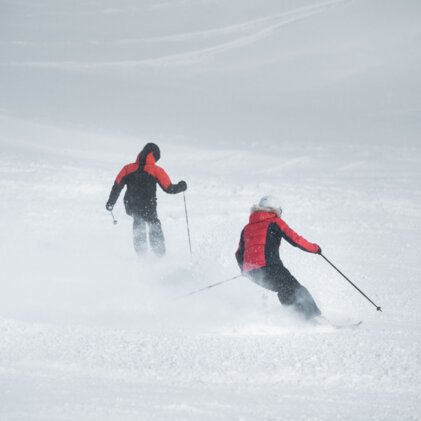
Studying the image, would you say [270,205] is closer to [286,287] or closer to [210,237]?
[286,287]

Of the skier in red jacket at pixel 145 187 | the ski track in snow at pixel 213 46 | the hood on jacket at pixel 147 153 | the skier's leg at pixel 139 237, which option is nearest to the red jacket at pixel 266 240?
the skier in red jacket at pixel 145 187

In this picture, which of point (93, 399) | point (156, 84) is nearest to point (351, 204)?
point (93, 399)

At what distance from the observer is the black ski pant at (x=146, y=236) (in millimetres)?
7523

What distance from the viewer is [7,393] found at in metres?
3.42

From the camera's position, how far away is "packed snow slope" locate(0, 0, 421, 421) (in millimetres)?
3695

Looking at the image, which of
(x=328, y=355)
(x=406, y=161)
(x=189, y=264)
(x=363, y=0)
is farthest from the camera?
(x=363, y=0)

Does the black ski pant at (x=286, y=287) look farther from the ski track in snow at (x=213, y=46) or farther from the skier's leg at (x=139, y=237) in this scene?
the ski track in snow at (x=213, y=46)

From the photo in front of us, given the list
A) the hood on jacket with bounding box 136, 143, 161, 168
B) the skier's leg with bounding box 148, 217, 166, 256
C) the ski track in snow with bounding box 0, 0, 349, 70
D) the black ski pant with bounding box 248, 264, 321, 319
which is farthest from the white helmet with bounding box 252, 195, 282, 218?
the ski track in snow with bounding box 0, 0, 349, 70

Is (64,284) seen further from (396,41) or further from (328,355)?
(396,41)

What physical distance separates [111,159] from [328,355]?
1319cm

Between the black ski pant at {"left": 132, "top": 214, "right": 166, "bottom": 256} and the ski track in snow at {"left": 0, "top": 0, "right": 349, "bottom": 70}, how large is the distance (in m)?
27.0

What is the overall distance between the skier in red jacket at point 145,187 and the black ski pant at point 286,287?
86.0 inches

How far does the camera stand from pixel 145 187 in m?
7.35

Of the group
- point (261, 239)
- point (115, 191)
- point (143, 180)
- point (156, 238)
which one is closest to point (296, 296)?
point (261, 239)
